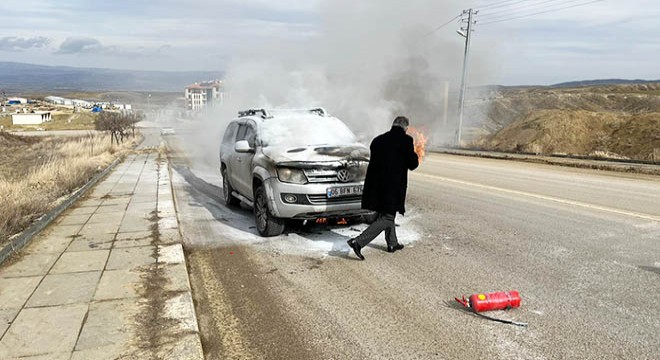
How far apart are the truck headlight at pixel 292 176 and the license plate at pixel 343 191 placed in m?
0.38

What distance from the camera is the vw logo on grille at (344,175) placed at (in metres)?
6.37

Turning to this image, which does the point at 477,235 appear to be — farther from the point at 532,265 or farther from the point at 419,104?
the point at 419,104

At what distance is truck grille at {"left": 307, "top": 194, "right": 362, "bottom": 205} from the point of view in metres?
6.20

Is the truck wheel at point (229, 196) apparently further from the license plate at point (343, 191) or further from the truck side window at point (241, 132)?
the license plate at point (343, 191)

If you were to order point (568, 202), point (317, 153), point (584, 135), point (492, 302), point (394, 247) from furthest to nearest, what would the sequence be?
point (584, 135), point (568, 202), point (317, 153), point (394, 247), point (492, 302)

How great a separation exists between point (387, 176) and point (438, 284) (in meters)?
1.42

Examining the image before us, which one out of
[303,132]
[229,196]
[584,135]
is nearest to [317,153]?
[303,132]

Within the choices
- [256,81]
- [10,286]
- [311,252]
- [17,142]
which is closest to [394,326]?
[311,252]

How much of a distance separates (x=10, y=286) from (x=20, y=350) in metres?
1.57

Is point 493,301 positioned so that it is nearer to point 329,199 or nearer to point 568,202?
point 329,199

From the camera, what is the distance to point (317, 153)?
6.57 m

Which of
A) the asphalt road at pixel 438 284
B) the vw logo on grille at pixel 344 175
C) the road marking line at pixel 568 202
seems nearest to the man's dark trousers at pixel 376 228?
the asphalt road at pixel 438 284

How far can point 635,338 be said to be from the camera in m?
3.52

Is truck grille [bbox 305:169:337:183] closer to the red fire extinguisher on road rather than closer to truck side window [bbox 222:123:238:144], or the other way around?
the red fire extinguisher on road
